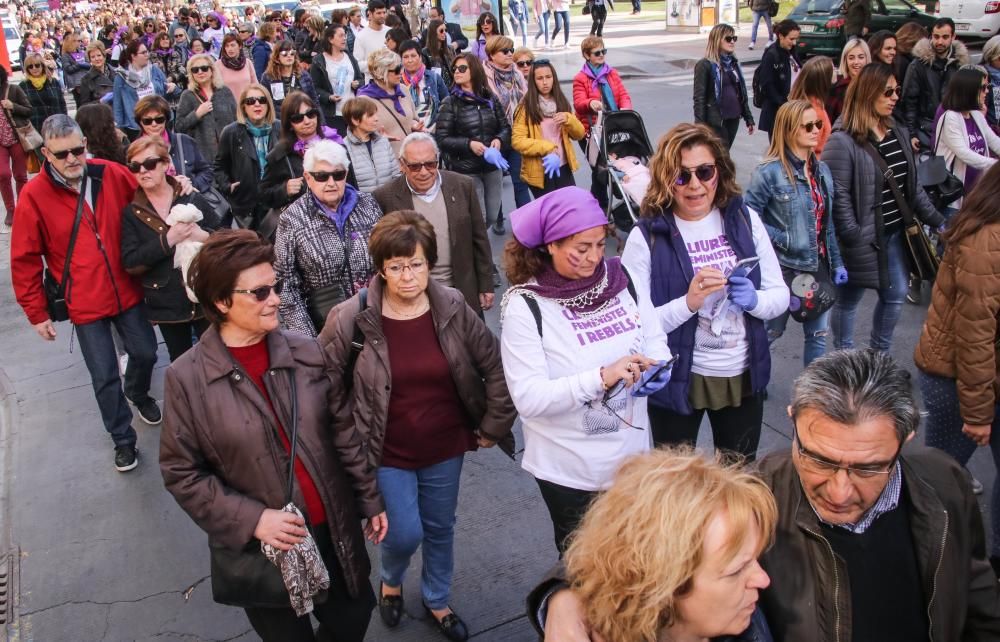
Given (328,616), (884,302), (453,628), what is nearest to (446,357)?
(328,616)

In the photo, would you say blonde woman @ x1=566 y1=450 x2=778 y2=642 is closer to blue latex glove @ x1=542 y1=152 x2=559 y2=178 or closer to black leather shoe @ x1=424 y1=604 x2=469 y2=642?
black leather shoe @ x1=424 y1=604 x2=469 y2=642

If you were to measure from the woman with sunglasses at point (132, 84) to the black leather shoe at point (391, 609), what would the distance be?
8128 millimetres

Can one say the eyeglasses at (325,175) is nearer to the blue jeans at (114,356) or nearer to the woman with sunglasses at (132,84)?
the blue jeans at (114,356)

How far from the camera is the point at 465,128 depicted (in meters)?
7.37

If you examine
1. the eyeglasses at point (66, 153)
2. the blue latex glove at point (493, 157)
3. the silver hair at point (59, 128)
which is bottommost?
the blue latex glove at point (493, 157)

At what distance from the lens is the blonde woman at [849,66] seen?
7848 mm

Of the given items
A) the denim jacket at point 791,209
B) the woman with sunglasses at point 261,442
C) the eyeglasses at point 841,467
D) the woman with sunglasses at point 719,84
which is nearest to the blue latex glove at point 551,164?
the woman with sunglasses at point 719,84

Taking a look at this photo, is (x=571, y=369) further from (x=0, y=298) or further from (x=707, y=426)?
(x=0, y=298)

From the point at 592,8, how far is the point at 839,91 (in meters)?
15.4

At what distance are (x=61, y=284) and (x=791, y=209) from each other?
13.6 ft

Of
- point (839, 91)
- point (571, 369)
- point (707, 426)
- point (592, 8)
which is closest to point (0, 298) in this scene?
point (707, 426)

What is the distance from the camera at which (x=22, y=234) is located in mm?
4676

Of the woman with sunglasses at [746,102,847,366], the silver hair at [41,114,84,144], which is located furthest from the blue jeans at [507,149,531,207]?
the silver hair at [41,114,84,144]

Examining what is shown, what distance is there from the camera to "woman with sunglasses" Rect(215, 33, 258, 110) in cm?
968
